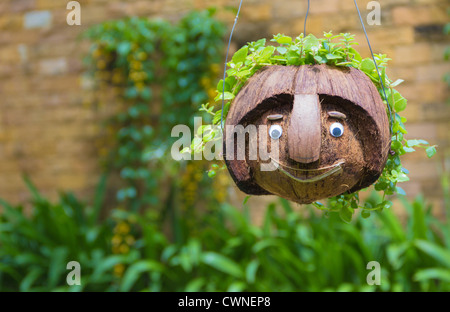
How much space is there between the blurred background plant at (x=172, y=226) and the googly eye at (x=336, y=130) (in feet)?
4.73

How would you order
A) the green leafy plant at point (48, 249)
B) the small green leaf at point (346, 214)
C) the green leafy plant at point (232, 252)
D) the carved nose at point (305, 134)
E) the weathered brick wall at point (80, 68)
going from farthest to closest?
the weathered brick wall at point (80, 68)
the green leafy plant at point (48, 249)
the green leafy plant at point (232, 252)
the small green leaf at point (346, 214)
the carved nose at point (305, 134)

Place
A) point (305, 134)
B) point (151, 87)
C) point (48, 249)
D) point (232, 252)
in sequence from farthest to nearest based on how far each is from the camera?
point (151, 87), point (48, 249), point (232, 252), point (305, 134)

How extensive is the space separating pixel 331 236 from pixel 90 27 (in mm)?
2159

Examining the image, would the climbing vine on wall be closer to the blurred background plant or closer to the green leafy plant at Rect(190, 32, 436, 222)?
the blurred background plant

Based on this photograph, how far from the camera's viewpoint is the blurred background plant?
234 centimetres

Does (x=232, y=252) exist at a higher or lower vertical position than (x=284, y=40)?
lower

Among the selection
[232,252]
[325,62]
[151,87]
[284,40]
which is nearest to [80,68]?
[151,87]

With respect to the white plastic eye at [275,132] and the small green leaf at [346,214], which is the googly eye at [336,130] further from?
the small green leaf at [346,214]

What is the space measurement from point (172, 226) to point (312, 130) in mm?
2143

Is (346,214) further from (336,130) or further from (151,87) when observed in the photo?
(151,87)

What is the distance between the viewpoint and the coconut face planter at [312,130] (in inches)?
36.5

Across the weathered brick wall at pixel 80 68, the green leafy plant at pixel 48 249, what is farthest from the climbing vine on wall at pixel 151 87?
the green leafy plant at pixel 48 249

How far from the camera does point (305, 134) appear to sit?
91cm
